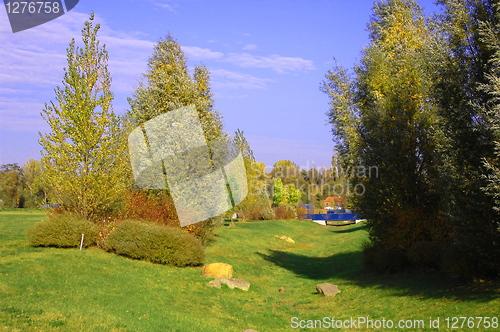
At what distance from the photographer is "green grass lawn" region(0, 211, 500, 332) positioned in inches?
368

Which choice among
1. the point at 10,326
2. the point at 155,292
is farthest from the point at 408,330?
the point at 10,326

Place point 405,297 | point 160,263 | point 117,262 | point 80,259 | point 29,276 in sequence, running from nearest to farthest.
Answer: point 29,276, point 405,297, point 80,259, point 117,262, point 160,263

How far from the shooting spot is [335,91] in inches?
927

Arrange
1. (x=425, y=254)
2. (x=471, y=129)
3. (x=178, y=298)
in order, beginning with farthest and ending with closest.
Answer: (x=425, y=254) → (x=178, y=298) → (x=471, y=129)

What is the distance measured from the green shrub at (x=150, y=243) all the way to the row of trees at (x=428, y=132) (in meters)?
8.27

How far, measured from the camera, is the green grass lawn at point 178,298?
936cm

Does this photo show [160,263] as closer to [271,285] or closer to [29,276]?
[271,285]

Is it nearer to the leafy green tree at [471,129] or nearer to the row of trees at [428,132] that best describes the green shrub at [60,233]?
the row of trees at [428,132]

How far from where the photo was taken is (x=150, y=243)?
18.3 metres

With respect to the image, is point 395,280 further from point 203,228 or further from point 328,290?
point 203,228

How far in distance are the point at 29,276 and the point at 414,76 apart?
16.7 m

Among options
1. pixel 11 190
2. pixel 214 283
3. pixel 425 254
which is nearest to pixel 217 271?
pixel 214 283

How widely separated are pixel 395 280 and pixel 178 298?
816cm

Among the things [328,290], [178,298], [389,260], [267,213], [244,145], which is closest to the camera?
[178,298]
